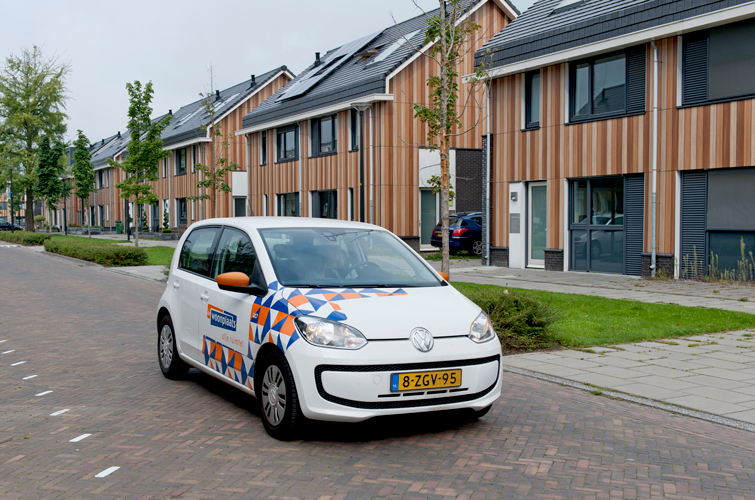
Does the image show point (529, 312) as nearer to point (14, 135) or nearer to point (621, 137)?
point (621, 137)

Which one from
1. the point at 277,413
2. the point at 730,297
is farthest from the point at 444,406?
the point at 730,297

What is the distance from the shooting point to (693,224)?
608 inches

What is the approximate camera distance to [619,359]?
7.72 m

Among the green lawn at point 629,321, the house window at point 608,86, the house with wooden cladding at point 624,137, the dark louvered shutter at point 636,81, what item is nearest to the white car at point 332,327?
the green lawn at point 629,321

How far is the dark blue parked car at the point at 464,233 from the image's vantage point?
79.0 feet

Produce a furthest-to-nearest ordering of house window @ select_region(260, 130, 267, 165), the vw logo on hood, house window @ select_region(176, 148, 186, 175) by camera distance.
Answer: house window @ select_region(176, 148, 186, 175) → house window @ select_region(260, 130, 267, 165) → the vw logo on hood

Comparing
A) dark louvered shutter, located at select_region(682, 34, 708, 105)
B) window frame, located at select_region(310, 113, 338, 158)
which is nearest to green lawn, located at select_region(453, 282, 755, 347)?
dark louvered shutter, located at select_region(682, 34, 708, 105)

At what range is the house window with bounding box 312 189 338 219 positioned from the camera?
1153 inches

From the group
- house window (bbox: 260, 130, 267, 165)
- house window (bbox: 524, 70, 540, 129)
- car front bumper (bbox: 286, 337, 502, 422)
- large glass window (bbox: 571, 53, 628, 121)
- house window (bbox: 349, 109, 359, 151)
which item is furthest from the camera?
house window (bbox: 260, 130, 267, 165)

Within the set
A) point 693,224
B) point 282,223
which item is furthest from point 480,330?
point 693,224

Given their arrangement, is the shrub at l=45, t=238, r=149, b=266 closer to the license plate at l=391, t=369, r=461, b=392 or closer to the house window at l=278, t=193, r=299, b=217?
the house window at l=278, t=193, r=299, b=217

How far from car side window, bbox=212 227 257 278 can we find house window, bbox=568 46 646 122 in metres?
13.1

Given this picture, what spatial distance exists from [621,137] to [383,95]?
433 inches

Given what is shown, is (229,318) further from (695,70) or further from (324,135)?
(324,135)
